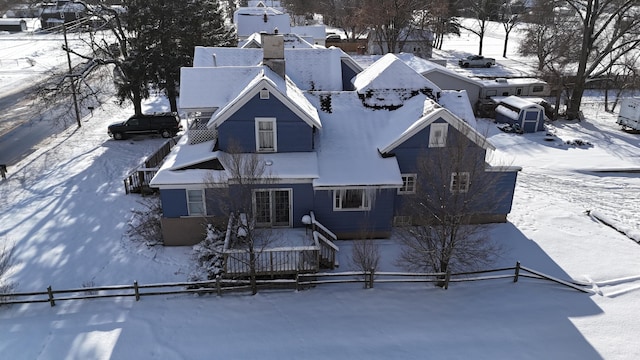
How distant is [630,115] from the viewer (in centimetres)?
3778

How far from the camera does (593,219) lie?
23156 mm

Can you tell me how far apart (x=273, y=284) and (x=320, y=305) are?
202 cm

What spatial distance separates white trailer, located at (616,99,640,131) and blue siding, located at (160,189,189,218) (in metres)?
37.1

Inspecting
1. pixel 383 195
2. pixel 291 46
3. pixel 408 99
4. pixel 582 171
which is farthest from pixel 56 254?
pixel 582 171

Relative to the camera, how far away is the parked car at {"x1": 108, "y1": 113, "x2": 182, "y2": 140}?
32.6 metres

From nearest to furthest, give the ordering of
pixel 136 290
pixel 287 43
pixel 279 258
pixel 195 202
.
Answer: pixel 136 290 → pixel 279 258 → pixel 195 202 → pixel 287 43

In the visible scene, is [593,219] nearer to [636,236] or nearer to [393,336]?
[636,236]

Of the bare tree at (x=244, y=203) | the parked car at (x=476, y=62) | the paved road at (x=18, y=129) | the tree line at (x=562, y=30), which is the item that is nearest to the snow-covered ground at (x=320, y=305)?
the bare tree at (x=244, y=203)

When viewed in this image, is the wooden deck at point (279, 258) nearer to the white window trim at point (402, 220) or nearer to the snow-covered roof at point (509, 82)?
the white window trim at point (402, 220)

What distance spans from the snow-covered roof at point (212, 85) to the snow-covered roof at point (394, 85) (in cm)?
599

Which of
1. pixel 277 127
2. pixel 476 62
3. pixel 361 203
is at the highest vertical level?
pixel 277 127

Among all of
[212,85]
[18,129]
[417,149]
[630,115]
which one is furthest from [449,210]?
[18,129]

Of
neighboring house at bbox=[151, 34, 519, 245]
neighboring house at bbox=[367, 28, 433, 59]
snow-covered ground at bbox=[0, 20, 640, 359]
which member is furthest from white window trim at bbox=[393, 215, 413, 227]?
neighboring house at bbox=[367, 28, 433, 59]

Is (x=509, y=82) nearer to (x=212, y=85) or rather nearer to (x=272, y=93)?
(x=212, y=85)
